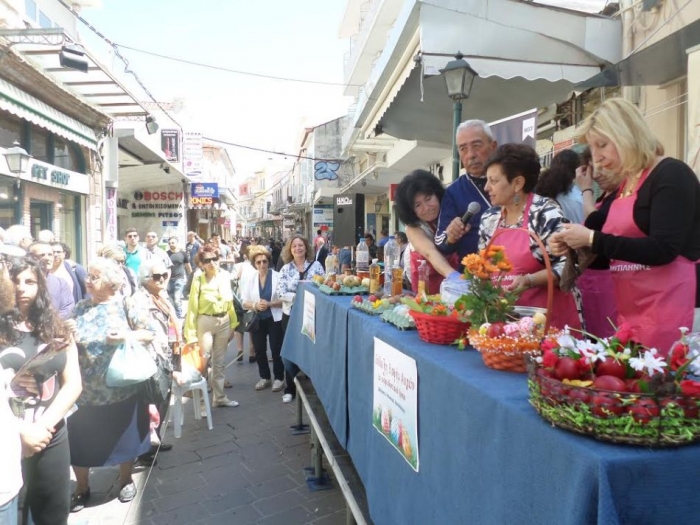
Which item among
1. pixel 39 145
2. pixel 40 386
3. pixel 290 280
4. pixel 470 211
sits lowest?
pixel 40 386

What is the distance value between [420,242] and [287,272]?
345cm

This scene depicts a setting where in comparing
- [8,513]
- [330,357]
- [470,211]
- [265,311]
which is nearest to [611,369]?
[470,211]

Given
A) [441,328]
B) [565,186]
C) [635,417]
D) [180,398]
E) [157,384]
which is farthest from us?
[180,398]

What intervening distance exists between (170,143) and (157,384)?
1655 cm

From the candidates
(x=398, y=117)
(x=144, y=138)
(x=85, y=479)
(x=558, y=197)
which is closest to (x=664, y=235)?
(x=558, y=197)

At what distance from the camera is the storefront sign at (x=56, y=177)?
31.3ft

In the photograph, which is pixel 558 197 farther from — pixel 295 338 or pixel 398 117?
pixel 398 117

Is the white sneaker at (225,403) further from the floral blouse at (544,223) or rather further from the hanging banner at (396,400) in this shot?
the floral blouse at (544,223)

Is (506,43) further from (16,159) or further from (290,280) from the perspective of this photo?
(16,159)

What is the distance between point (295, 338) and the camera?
5.33 m

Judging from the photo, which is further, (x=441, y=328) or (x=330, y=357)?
(x=330, y=357)

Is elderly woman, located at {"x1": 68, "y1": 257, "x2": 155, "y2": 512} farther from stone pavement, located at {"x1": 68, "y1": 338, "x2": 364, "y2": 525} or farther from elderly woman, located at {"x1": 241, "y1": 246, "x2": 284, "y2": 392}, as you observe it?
elderly woman, located at {"x1": 241, "y1": 246, "x2": 284, "y2": 392}

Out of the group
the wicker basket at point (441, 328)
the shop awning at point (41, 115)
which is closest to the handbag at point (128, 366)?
the wicker basket at point (441, 328)

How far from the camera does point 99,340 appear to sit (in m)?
Result: 3.66
